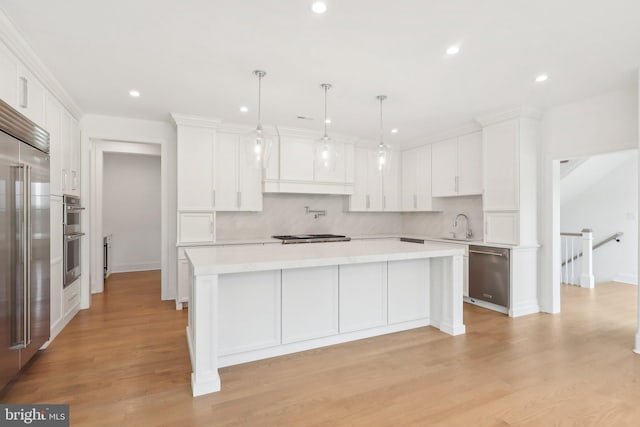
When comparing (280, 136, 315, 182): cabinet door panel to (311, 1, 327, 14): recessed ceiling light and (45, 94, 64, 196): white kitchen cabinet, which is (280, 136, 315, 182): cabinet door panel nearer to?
(45, 94, 64, 196): white kitchen cabinet

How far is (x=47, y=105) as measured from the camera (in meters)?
3.12

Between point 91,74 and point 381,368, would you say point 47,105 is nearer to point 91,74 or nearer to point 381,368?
point 91,74

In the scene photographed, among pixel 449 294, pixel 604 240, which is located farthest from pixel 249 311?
pixel 604 240

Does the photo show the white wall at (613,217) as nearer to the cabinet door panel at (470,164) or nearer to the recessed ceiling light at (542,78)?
the cabinet door panel at (470,164)

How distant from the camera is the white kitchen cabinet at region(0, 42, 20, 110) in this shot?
2.28 m

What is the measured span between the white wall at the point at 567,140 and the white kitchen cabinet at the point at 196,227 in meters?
4.29

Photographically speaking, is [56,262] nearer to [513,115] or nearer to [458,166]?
[458,166]

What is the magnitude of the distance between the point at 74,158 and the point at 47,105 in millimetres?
1011

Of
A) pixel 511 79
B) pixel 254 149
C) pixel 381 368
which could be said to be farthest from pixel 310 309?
pixel 511 79

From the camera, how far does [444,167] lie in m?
5.17

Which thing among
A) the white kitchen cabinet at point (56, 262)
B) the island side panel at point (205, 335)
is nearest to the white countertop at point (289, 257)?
the island side panel at point (205, 335)

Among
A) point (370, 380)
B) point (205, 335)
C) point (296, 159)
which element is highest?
point (296, 159)

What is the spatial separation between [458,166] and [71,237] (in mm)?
5081

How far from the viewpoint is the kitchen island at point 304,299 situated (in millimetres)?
2346
